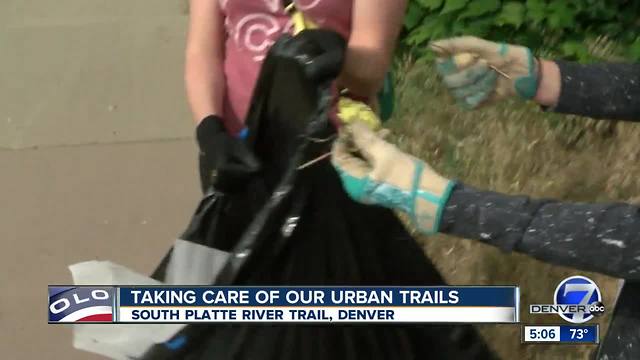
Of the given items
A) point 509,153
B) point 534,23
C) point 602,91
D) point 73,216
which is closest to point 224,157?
point 602,91

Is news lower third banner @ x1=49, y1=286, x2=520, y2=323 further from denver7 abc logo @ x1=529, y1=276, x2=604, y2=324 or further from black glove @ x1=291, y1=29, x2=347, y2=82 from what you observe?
black glove @ x1=291, y1=29, x2=347, y2=82

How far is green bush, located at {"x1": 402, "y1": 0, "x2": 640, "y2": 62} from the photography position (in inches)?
72.4

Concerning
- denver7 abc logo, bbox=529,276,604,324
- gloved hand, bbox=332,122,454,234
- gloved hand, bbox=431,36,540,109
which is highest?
gloved hand, bbox=431,36,540,109

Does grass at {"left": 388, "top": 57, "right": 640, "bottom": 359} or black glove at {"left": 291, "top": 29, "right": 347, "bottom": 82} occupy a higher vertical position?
black glove at {"left": 291, "top": 29, "right": 347, "bottom": 82}

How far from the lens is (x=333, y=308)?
3.29 feet

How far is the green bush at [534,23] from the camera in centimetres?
184

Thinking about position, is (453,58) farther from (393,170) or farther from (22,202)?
(22,202)

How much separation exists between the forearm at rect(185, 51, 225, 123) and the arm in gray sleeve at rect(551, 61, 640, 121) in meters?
0.41

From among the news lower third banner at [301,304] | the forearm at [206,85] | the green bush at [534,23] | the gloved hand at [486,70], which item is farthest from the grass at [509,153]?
the forearm at [206,85]

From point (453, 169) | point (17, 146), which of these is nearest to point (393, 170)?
point (453, 169)

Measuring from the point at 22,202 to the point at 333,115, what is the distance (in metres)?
1.14

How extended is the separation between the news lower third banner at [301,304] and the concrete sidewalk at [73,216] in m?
0.36

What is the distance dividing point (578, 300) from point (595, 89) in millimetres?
342

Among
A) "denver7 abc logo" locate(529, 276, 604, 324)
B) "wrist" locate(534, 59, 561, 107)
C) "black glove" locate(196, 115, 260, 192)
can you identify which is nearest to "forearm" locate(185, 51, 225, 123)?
"black glove" locate(196, 115, 260, 192)
